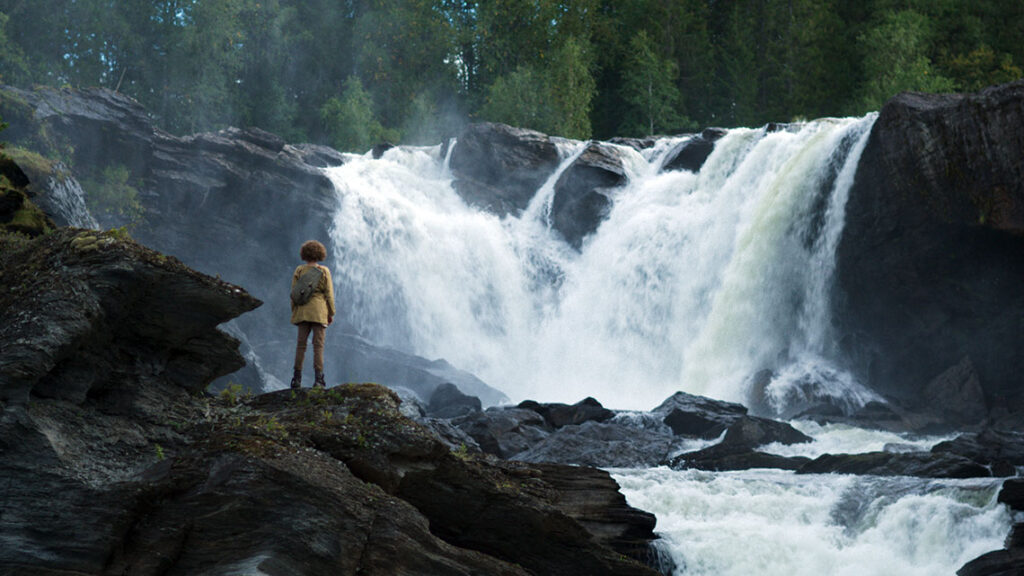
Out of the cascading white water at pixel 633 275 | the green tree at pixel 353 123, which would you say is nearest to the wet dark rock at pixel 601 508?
the cascading white water at pixel 633 275

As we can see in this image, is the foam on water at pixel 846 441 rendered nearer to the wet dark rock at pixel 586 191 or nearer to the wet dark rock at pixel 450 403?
the wet dark rock at pixel 450 403

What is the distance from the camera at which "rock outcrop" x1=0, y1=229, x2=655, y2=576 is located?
6227 mm

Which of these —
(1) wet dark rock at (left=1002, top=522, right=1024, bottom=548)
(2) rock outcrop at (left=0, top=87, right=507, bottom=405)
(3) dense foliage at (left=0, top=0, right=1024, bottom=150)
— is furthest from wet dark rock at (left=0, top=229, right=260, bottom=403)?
(3) dense foliage at (left=0, top=0, right=1024, bottom=150)

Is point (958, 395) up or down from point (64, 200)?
down

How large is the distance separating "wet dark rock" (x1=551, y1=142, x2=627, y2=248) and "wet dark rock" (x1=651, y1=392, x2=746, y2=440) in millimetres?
14927

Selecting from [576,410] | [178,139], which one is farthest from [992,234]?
[178,139]

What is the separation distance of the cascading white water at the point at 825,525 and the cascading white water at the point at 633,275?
47.1 feet

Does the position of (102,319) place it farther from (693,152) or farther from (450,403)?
(693,152)

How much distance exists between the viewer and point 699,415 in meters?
22.0

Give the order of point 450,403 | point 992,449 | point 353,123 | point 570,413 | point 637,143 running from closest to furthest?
point 992,449 < point 570,413 < point 450,403 < point 637,143 < point 353,123

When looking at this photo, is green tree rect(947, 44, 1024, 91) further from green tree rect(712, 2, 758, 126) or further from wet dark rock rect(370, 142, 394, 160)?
wet dark rock rect(370, 142, 394, 160)

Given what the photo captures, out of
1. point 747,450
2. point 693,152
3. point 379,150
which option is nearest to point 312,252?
point 747,450

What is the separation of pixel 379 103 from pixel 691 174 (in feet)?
104

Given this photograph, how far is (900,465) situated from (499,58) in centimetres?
4816
